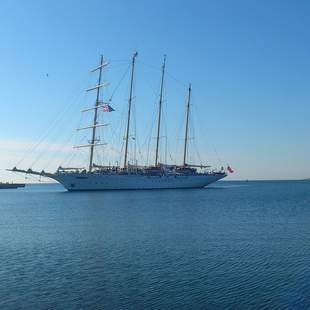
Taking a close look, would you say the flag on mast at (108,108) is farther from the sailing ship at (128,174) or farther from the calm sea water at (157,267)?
the calm sea water at (157,267)

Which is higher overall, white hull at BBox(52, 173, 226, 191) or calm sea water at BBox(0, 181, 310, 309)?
white hull at BBox(52, 173, 226, 191)

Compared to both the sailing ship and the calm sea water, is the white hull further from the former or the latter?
the calm sea water

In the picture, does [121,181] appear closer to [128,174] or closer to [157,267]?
[128,174]

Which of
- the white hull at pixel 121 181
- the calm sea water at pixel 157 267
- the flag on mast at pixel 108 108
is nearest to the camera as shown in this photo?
the calm sea water at pixel 157 267

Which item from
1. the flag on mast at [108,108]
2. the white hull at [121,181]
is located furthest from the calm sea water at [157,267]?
the white hull at [121,181]

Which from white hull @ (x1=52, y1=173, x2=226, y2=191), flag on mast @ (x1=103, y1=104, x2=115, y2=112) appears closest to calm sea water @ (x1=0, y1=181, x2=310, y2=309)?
flag on mast @ (x1=103, y1=104, x2=115, y2=112)

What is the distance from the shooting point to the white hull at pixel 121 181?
133 m

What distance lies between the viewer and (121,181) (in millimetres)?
138500

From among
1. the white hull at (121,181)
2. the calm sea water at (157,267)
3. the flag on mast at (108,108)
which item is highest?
the flag on mast at (108,108)

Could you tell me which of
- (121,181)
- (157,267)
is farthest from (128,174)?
(157,267)

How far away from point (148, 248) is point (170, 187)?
11630 cm

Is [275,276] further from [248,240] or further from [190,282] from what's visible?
[248,240]

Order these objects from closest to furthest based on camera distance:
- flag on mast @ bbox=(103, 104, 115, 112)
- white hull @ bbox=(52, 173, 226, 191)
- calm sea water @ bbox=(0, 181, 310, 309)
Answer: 1. calm sea water @ bbox=(0, 181, 310, 309)
2. flag on mast @ bbox=(103, 104, 115, 112)
3. white hull @ bbox=(52, 173, 226, 191)

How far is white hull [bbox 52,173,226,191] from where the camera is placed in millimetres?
132625
